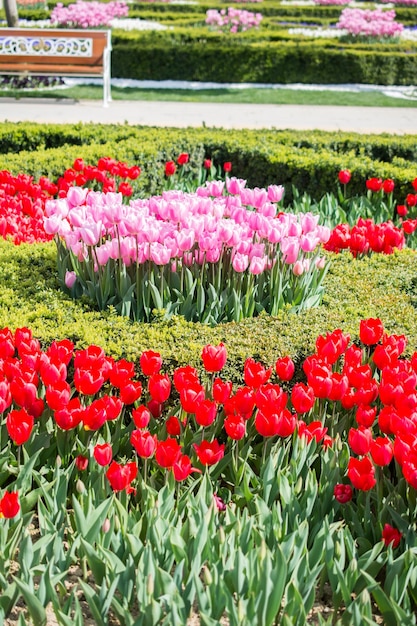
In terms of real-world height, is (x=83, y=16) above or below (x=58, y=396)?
below

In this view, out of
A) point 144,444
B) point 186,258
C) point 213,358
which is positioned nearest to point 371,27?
point 186,258

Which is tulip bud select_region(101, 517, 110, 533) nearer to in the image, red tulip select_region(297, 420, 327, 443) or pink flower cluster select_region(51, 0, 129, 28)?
red tulip select_region(297, 420, 327, 443)

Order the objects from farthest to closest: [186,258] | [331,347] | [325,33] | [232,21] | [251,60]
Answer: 1. [325,33]
2. [232,21]
3. [251,60]
4. [186,258]
5. [331,347]

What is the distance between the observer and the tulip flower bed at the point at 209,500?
232 cm

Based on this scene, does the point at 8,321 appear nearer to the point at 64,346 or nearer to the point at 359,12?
the point at 64,346

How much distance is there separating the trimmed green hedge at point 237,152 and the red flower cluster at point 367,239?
2.25 metres

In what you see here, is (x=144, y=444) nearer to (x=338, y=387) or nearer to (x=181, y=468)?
(x=181, y=468)

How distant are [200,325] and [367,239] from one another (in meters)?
1.75

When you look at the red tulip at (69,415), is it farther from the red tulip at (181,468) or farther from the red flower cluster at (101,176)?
the red flower cluster at (101,176)

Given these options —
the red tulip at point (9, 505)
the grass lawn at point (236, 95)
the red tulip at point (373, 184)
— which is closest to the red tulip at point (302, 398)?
the red tulip at point (9, 505)

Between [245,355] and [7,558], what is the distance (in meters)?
1.68

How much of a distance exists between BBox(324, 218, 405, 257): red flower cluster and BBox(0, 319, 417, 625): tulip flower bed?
6.14 ft

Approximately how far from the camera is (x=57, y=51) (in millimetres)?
15430

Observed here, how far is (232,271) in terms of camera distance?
4535 mm
